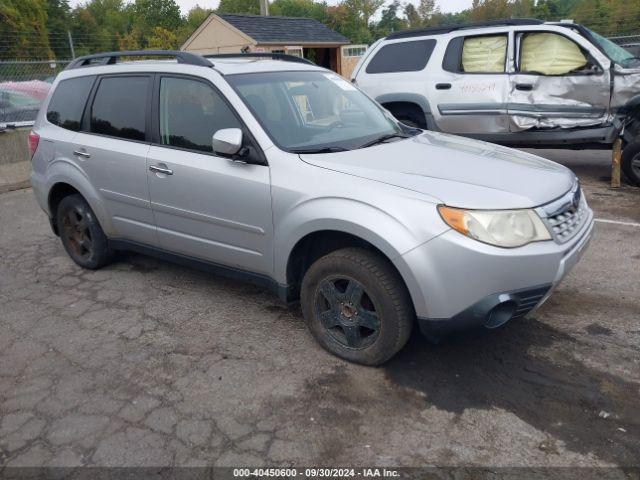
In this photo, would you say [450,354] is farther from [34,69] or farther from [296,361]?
[34,69]

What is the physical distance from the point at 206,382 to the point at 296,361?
55 centimetres

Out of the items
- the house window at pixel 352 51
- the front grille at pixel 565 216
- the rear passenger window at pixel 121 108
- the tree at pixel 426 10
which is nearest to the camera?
the front grille at pixel 565 216

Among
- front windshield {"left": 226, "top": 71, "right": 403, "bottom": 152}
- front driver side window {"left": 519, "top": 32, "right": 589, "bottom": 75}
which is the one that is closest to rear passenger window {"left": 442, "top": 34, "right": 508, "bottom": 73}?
front driver side window {"left": 519, "top": 32, "right": 589, "bottom": 75}

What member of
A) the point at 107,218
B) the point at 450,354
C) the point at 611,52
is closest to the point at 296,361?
the point at 450,354

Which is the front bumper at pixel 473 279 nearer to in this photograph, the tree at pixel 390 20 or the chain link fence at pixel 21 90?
the chain link fence at pixel 21 90

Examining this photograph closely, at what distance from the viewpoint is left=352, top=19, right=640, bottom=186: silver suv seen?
713cm

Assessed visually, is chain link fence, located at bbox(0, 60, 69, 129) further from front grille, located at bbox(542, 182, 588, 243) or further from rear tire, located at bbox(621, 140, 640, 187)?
front grille, located at bbox(542, 182, 588, 243)

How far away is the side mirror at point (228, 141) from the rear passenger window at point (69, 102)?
193 cm

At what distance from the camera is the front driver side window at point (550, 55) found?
728 cm

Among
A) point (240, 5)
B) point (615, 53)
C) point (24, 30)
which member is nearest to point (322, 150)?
point (615, 53)

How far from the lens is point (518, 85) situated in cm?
753

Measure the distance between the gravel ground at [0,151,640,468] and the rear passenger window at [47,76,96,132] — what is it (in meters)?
1.48

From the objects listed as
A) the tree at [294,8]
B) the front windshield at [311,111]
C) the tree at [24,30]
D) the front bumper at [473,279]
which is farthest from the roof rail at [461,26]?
the tree at [294,8]

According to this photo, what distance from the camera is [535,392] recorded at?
10.3ft
